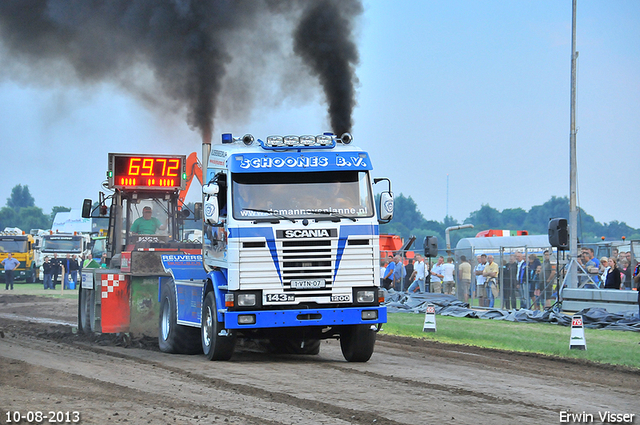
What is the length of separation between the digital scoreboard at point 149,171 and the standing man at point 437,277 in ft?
43.0

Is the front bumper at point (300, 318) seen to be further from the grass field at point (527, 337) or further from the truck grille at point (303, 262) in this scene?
the grass field at point (527, 337)

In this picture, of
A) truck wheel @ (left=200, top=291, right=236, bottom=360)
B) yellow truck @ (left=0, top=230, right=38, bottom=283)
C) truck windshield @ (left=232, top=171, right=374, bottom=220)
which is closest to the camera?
truck windshield @ (left=232, top=171, right=374, bottom=220)

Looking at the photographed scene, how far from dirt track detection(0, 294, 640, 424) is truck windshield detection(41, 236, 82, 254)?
40.6 metres

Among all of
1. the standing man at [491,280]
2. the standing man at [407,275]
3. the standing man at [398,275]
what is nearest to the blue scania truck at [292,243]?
the standing man at [491,280]

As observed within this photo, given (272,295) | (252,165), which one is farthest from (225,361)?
(252,165)

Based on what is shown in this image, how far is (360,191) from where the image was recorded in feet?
42.4

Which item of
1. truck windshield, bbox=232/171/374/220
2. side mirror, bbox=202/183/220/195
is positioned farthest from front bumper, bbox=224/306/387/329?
side mirror, bbox=202/183/220/195

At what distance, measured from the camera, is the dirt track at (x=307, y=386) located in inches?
335

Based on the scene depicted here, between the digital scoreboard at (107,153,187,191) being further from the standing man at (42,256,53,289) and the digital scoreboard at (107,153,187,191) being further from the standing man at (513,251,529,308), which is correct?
the standing man at (42,256,53,289)

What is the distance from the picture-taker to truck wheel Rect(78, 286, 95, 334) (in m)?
17.4

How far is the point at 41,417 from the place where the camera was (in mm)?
8102

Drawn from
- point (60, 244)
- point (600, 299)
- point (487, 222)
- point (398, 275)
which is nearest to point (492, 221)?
point (487, 222)

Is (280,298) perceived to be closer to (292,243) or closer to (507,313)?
(292,243)

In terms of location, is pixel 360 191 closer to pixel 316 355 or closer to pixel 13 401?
pixel 316 355
